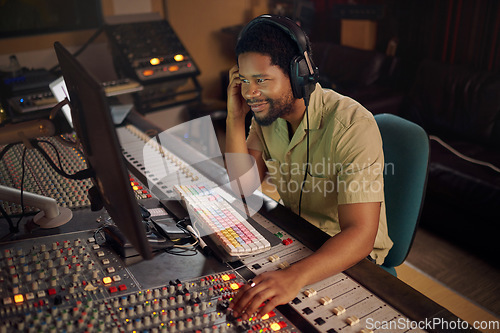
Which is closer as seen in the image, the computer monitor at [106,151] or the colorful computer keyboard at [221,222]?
the computer monitor at [106,151]

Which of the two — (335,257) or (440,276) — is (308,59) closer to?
(335,257)

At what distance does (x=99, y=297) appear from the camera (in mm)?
927

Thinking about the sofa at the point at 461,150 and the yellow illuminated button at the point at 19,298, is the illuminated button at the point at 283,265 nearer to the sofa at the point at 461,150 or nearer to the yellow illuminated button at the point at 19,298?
the yellow illuminated button at the point at 19,298

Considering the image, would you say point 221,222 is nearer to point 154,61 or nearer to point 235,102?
point 235,102

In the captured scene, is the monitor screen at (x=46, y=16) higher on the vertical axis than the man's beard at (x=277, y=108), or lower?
higher

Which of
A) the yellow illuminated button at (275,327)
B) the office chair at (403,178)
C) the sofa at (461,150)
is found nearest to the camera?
the yellow illuminated button at (275,327)

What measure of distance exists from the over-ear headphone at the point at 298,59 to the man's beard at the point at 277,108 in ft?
0.17

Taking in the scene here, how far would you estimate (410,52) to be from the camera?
357 centimetres

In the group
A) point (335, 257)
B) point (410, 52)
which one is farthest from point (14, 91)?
point (410, 52)

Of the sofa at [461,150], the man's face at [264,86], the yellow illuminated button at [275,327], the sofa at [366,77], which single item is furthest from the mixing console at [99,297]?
the sofa at [366,77]

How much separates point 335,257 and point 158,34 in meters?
2.33

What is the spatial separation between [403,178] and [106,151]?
0.90m

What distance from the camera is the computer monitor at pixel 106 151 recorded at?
0.75 m

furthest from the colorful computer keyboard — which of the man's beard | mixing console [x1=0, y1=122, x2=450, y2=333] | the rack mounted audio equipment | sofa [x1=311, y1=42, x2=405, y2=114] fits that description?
sofa [x1=311, y1=42, x2=405, y2=114]
